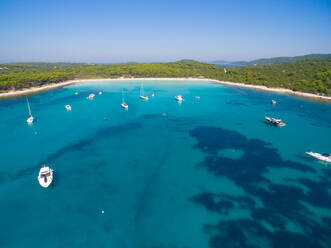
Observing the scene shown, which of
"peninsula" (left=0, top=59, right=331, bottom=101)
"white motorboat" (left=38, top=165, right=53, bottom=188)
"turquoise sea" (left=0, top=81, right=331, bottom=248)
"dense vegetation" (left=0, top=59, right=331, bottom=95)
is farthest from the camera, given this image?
"dense vegetation" (left=0, top=59, right=331, bottom=95)

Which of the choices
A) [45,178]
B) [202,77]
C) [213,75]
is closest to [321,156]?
Result: [45,178]

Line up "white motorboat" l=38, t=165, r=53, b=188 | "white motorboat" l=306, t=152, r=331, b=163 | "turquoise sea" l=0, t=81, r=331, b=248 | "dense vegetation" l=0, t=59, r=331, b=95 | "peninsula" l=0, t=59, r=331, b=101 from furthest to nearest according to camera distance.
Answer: "dense vegetation" l=0, t=59, r=331, b=95 → "peninsula" l=0, t=59, r=331, b=101 → "white motorboat" l=306, t=152, r=331, b=163 → "white motorboat" l=38, t=165, r=53, b=188 → "turquoise sea" l=0, t=81, r=331, b=248

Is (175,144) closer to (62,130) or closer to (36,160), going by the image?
(36,160)

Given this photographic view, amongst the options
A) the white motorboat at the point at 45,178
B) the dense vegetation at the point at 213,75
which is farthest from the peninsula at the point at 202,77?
the white motorboat at the point at 45,178

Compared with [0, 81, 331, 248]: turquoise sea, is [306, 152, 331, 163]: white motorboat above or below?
above

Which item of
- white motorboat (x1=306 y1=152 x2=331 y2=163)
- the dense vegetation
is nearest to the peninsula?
the dense vegetation

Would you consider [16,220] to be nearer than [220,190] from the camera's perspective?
Yes

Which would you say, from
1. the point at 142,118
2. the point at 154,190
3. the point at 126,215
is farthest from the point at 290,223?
the point at 142,118

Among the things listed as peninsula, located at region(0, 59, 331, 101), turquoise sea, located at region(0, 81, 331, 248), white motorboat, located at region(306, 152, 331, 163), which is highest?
peninsula, located at region(0, 59, 331, 101)

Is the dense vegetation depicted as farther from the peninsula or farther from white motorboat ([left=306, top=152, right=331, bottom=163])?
white motorboat ([left=306, top=152, right=331, bottom=163])
